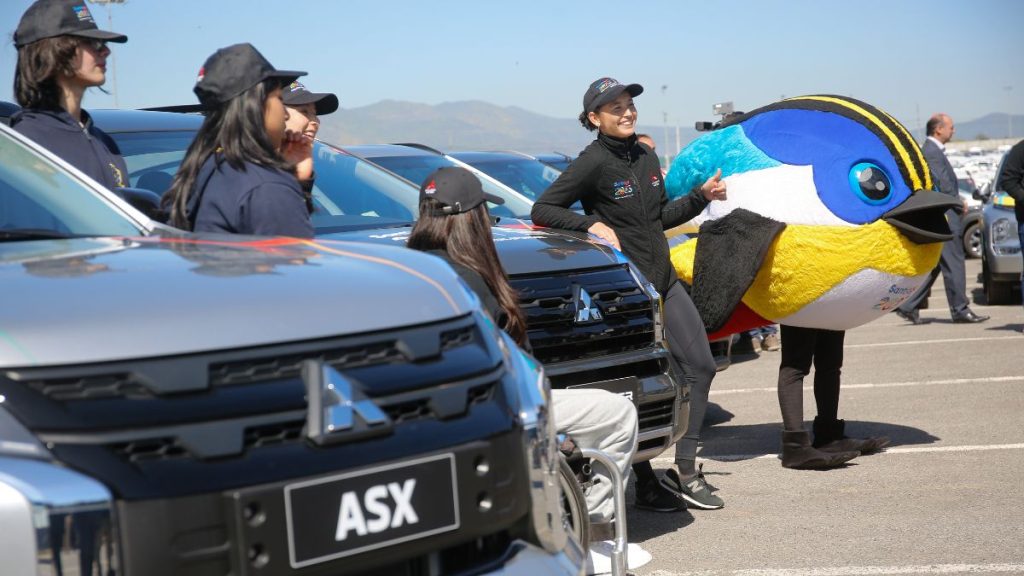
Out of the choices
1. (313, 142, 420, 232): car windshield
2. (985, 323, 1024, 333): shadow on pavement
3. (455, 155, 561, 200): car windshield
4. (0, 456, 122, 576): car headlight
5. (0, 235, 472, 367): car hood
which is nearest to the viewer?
(0, 456, 122, 576): car headlight

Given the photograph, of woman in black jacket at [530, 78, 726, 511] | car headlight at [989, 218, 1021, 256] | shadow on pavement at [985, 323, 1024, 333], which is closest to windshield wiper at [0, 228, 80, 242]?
woman in black jacket at [530, 78, 726, 511]

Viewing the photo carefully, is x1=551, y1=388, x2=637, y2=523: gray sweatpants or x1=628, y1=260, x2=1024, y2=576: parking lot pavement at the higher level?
x1=551, y1=388, x2=637, y2=523: gray sweatpants

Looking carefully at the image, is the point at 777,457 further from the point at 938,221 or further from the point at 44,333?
the point at 44,333

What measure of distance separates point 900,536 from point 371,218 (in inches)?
113

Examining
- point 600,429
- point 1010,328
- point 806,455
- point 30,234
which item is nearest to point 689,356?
point 806,455

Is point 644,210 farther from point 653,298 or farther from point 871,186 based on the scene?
point 871,186

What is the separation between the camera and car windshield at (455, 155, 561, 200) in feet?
41.2

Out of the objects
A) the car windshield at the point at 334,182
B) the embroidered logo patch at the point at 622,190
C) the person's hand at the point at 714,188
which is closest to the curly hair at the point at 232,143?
the car windshield at the point at 334,182

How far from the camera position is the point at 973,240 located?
22.6 m

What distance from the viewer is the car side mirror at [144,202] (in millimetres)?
4062

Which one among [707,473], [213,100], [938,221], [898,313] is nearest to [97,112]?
[213,100]

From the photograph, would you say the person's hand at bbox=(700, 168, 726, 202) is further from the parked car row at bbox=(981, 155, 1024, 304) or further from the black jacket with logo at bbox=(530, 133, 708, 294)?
the parked car row at bbox=(981, 155, 1024, 304)

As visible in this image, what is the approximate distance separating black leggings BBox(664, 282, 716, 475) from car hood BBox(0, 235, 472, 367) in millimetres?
3158

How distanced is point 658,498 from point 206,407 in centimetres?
421
